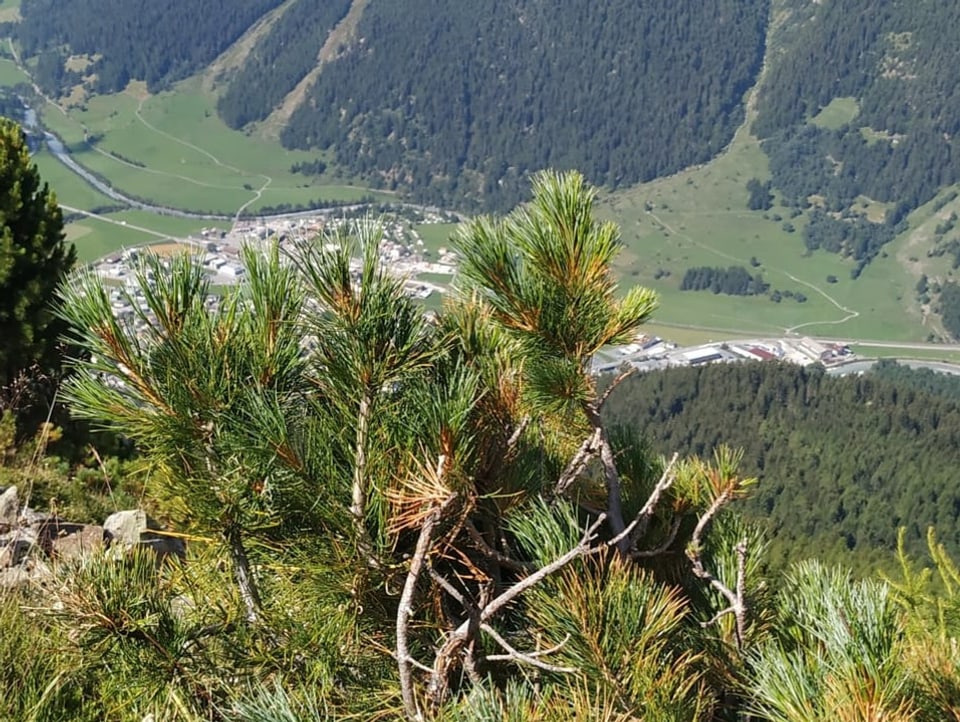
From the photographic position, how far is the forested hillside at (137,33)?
5226 inches

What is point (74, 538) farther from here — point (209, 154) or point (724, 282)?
point (209, 154)

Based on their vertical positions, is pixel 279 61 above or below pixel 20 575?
above

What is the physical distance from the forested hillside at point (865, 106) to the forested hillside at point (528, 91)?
28.5ft

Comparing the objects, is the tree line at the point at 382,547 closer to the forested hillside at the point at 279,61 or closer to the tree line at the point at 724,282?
the tree line at the point at 724,282

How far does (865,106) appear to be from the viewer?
124 metres

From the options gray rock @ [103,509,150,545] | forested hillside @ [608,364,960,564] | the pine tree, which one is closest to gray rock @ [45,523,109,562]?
gray rock @ [103,509,150,545]

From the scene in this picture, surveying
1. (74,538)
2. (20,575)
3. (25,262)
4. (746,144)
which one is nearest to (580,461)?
(20,575)

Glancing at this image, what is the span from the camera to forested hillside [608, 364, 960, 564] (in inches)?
1497

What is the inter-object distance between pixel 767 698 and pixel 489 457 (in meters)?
0.81

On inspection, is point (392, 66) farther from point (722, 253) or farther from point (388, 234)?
point (388, 234)

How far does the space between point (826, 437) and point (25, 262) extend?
1745 inches

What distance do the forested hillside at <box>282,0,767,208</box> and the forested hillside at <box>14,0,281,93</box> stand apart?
23623 millimetres

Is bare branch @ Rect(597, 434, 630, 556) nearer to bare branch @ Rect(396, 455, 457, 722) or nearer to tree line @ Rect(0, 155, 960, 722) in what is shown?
tree line @ Rect(0, 155, 960, 722)

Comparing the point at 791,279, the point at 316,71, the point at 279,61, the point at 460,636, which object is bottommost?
the point at 791,279
